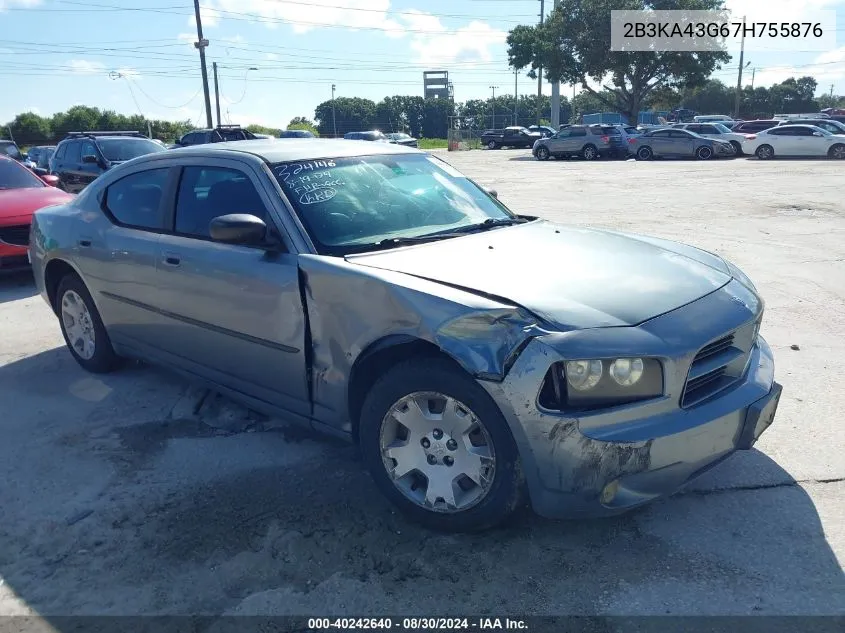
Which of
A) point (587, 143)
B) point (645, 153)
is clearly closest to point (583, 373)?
point (645, 153)

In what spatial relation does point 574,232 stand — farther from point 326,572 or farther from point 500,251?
point 326,572

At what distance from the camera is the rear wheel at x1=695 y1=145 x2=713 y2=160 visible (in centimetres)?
2839

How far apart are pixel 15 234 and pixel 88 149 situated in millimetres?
A: 6902

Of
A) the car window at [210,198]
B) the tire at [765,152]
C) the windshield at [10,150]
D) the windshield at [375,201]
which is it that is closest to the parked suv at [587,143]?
the tire at [765,152]

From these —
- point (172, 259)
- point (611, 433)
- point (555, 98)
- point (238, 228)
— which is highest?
point (555, 98)

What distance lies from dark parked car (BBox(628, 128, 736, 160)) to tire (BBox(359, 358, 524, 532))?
28609 millimetres

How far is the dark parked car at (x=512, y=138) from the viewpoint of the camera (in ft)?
150

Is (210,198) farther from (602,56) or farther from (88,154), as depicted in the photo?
(602,56)

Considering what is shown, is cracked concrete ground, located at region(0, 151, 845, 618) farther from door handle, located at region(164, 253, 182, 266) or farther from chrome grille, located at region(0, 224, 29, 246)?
chrome grille, located at region(0, 224, 29, 246)

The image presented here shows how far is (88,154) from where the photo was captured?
551 inches

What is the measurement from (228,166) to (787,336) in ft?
14.2

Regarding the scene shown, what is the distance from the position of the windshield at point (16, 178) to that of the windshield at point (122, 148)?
15.1 feet

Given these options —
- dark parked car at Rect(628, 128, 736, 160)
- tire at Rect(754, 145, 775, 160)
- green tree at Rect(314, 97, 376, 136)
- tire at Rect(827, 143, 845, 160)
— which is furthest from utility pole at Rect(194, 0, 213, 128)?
green tree at Rect(314, 97, 376, 136)

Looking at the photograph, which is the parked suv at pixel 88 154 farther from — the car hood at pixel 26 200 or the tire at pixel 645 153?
the tire at pixel 645 153
